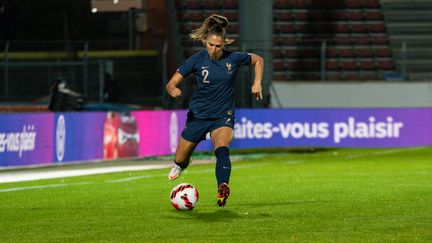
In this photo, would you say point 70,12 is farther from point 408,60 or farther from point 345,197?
point 345,197

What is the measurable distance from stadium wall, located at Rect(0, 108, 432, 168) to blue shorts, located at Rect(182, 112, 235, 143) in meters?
9.99

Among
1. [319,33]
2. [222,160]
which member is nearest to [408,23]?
[319,33]

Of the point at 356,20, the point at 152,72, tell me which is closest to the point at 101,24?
the point at 356,20

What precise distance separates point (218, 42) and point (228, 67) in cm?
43

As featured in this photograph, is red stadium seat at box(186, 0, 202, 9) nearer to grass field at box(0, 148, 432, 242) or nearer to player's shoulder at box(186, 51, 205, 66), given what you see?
grass field at box(0, 148, 432, 242)

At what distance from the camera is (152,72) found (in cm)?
3466

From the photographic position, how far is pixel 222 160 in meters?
13.8

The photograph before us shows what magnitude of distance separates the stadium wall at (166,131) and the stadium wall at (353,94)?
3.25 m

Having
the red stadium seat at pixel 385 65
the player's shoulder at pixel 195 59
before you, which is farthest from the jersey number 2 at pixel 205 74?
the red stadium seat at pixel 385 65

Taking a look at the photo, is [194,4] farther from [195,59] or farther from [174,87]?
[174,87]

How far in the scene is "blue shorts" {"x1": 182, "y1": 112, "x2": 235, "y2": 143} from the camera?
14.2m

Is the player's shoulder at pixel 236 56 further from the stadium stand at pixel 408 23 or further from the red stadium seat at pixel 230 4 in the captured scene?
the red stadium seat at pixel 230 4

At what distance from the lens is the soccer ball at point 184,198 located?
1380 centimetres

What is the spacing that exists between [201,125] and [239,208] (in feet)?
3.47
